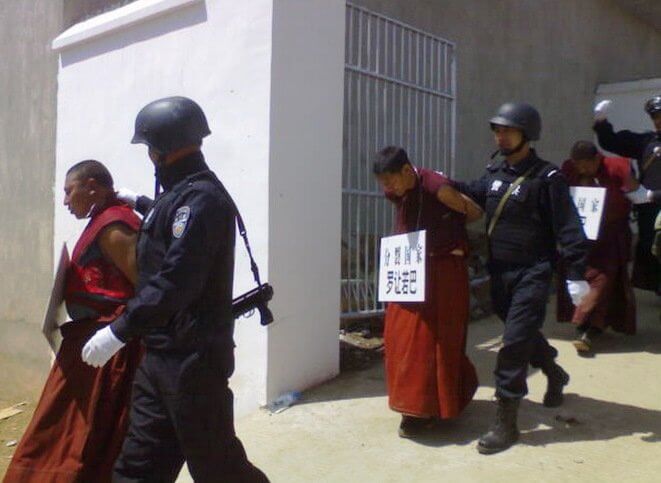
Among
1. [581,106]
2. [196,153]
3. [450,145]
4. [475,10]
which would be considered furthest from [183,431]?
[581,106]

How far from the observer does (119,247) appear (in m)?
3.56

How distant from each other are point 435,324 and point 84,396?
1.76 metres

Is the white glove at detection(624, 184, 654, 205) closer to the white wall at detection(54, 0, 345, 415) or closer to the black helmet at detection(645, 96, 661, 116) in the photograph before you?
the black helmet at detection(645, 96, 661, 116)

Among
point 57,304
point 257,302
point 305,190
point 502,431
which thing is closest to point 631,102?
point 305,190

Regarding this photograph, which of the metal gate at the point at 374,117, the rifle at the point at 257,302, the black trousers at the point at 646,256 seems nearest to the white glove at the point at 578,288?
the rifle at the point at 257,302

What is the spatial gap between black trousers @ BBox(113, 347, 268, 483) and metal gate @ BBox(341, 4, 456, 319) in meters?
2.93

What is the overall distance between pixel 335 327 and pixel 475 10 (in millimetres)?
4679

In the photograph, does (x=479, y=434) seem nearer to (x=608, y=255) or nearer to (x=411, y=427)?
(x=411, y=427)

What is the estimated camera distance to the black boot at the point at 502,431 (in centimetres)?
418

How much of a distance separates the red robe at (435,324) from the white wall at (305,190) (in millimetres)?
929

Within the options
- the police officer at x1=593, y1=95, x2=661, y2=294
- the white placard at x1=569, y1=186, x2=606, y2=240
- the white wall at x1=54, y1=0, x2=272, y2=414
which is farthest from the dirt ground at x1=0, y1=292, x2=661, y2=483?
the white placard at x1=569, y1=186, x2=606, y2=240

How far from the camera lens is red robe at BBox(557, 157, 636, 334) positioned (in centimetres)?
583

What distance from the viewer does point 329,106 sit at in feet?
17.7

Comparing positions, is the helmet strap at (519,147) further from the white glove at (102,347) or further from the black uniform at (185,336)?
the white glove at (102,347)
